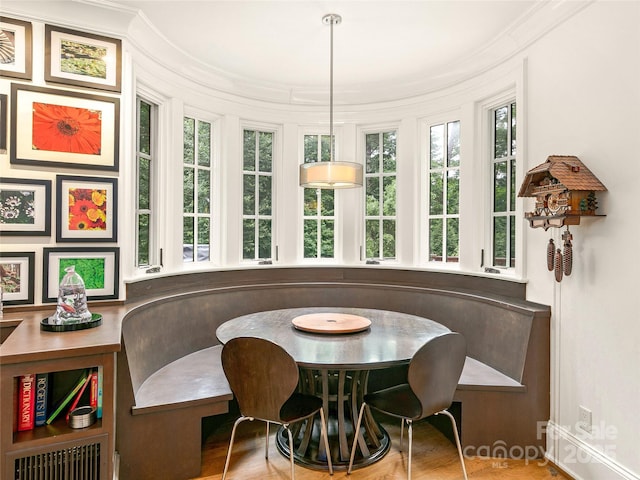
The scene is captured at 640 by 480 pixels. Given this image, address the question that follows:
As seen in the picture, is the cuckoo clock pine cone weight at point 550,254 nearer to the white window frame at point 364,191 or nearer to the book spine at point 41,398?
the white window frame at point 364,191

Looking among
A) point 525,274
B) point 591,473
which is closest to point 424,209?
point 525,274

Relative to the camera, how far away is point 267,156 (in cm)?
406

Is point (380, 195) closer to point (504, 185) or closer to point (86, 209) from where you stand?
point (504, 185)

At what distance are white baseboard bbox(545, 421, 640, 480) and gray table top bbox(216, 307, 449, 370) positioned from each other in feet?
3.07

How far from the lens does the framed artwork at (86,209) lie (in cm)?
250

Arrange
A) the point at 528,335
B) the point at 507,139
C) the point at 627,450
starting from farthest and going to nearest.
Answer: the point at 507,139 < the point at 528,335 < the point at 627,450

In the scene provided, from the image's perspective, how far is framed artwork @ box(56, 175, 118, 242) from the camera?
2496mm

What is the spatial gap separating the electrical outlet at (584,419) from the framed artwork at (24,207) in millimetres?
3362

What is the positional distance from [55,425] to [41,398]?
0.14 meters

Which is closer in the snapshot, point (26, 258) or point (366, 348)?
point (366, 348)

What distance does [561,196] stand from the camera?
2.22m

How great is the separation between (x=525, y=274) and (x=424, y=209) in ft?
4.14

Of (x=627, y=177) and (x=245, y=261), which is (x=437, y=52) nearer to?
(x=627, y=177)

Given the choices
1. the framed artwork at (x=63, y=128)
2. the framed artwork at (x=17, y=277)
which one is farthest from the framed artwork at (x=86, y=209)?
the framed artwork at (x=17, y=277)
